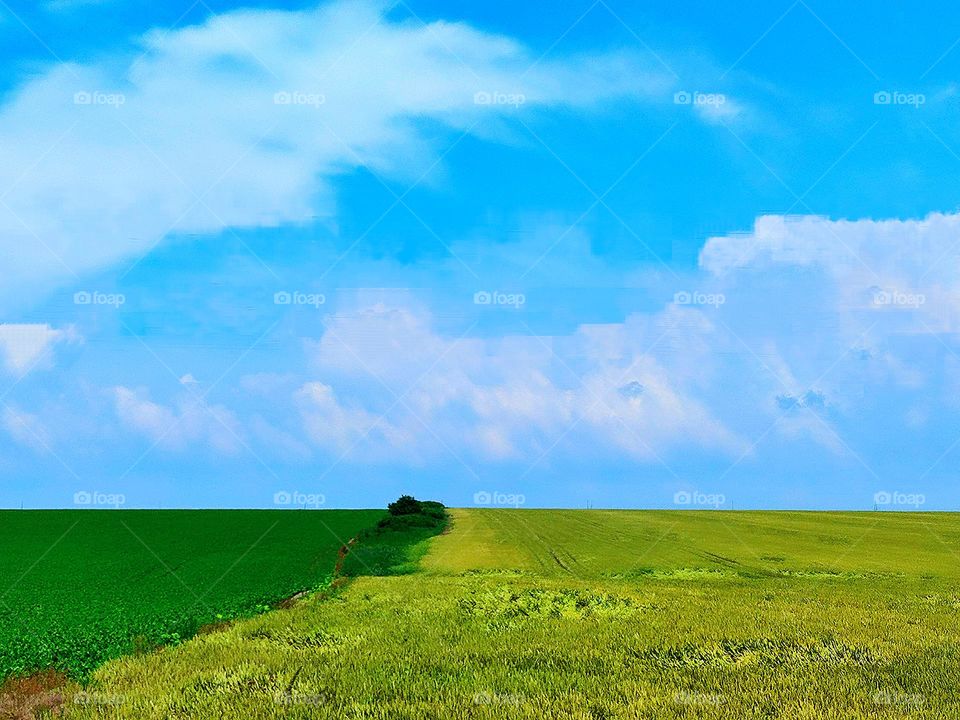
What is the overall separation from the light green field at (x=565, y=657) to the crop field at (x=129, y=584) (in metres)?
1.66

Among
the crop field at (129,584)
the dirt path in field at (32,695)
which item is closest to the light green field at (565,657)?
the dirt path in field at (32,695)

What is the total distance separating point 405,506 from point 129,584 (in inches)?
1334

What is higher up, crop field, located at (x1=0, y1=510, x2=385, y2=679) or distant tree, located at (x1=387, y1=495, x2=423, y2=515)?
distant tree, located at (x1=387, y1=495, x2=423, y2=515)

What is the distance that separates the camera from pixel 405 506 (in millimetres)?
57594

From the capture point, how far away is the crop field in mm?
12375

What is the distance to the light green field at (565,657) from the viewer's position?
8.19 m

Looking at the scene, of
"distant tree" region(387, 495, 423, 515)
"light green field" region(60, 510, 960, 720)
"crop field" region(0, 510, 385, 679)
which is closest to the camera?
"light green field" region(60, 510, 960, 720)

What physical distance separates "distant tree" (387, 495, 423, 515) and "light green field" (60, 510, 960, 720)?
37.2 meters

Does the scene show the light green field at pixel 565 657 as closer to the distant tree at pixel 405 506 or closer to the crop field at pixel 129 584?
the crop field at pixel 129 584

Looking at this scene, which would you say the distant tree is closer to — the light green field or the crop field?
the crop field

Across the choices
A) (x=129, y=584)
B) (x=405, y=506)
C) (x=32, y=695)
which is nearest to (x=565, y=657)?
(x=32, y=695)

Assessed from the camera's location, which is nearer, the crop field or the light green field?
the light green field

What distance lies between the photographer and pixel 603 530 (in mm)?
46156

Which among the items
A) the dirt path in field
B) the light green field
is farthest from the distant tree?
the dirt path in field
